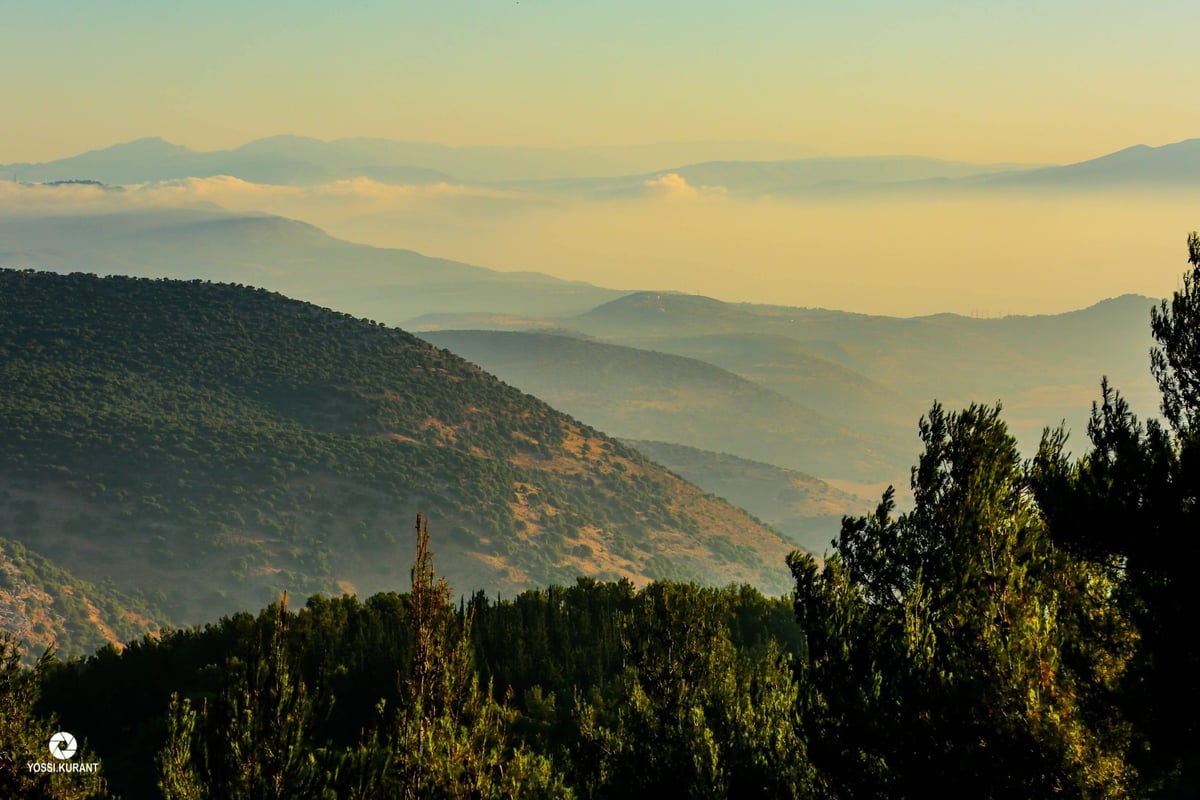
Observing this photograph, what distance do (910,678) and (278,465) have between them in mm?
147227

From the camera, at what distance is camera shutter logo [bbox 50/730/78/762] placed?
24781mm

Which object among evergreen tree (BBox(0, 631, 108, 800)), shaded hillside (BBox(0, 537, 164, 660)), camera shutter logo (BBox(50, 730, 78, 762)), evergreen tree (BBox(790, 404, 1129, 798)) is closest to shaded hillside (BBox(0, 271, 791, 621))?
shaded hillside (BBox(0, 537, 164, 660))

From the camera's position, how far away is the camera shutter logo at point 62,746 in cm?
2478

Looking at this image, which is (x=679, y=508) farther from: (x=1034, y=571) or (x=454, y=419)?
(x=1034, y=571)

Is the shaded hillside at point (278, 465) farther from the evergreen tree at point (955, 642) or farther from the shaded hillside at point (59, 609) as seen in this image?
the evergreen tree at point (955, 642)

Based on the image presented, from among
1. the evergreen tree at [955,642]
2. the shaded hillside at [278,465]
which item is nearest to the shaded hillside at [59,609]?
the shaded hillside at [278,465]

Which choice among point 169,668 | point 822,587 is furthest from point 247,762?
point 169,668

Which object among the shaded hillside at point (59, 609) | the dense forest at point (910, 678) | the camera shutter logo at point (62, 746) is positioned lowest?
the shaded hillside at point (59, 609)

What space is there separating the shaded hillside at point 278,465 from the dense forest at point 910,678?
11874 cm

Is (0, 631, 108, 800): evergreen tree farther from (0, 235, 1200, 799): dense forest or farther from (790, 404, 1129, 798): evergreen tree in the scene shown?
(790, 404, 1129, 798): evergreen tree

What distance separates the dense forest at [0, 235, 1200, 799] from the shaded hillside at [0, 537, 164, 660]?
9462cm

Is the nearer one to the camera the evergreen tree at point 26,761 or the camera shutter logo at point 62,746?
the evergreen tree at point 26,761

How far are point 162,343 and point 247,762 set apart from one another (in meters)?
161

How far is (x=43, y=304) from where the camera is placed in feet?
554
